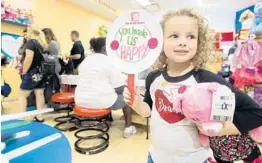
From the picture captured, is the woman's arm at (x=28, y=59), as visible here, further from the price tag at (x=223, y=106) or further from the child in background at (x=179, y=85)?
the price tag at (x=223, y=106)

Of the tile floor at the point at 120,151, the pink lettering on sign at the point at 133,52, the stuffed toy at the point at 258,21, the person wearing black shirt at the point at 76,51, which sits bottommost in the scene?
the tile floor at the point at 120,151

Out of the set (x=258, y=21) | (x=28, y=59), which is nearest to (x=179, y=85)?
(x=258, y=21)

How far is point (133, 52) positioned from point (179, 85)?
22cm

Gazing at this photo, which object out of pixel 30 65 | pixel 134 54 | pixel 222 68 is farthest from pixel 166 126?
pixel 222 68

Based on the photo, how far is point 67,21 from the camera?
17.6 ft

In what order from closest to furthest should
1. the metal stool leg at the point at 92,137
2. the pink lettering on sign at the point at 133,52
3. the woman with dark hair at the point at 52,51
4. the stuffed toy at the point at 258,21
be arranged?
1. the pink lettering on sign at the point at 133,52
2. the metal stool leg at the point at 92,137
3. the stuffed toy at the point at 258,21
4. the woman with dark hair at the point at 52,51

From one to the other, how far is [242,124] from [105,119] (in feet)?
9.33

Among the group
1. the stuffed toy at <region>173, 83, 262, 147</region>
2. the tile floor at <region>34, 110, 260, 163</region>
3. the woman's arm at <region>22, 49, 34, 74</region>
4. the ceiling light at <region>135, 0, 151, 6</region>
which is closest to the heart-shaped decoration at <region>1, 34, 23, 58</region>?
the woman's arm at <region>22, 49, 34, 74</region>

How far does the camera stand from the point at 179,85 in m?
0.80

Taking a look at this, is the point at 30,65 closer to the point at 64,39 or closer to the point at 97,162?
the point at 97,162

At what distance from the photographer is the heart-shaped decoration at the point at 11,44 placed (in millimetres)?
4132

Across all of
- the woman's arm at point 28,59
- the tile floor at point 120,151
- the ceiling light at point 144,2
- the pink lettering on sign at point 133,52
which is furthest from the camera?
the ceiling light at point 144,2

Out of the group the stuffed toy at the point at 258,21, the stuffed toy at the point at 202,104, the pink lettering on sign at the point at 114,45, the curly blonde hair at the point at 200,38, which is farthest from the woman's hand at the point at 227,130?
the stuffed toy at the point at 258,21

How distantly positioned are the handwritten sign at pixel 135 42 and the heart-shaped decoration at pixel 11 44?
4.12 meters
